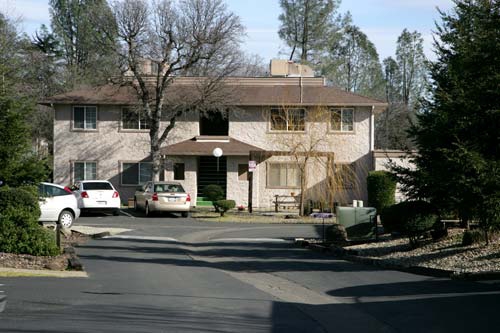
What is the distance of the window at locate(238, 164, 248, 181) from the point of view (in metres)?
42.6

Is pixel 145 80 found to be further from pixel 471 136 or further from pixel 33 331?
pixel 33 331

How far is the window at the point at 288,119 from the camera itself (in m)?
41.8

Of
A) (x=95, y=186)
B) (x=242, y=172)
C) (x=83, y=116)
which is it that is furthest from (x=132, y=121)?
(x=95, y=186)

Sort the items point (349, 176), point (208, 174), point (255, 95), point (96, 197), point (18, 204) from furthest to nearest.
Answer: point (255, 95) < point (208, 174) < point (349, 176) < point (96, 197) < point (18, 204)

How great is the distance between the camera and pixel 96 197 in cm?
3459

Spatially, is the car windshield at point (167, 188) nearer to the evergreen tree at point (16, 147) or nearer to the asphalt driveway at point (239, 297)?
the asphalt driveway at point (239, 297)

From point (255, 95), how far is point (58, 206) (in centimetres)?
2051

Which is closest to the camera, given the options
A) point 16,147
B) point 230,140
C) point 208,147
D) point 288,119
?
point 16,147

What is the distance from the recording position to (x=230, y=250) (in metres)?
23.5

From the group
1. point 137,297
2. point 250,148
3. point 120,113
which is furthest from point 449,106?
point 120,113

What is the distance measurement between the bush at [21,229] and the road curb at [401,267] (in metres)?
7.49

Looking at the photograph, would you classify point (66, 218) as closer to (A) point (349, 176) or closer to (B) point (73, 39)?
(A) point (349, 176)

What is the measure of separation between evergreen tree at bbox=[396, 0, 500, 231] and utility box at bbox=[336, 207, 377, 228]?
241 inches

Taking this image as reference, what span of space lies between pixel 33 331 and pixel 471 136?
1115cm
